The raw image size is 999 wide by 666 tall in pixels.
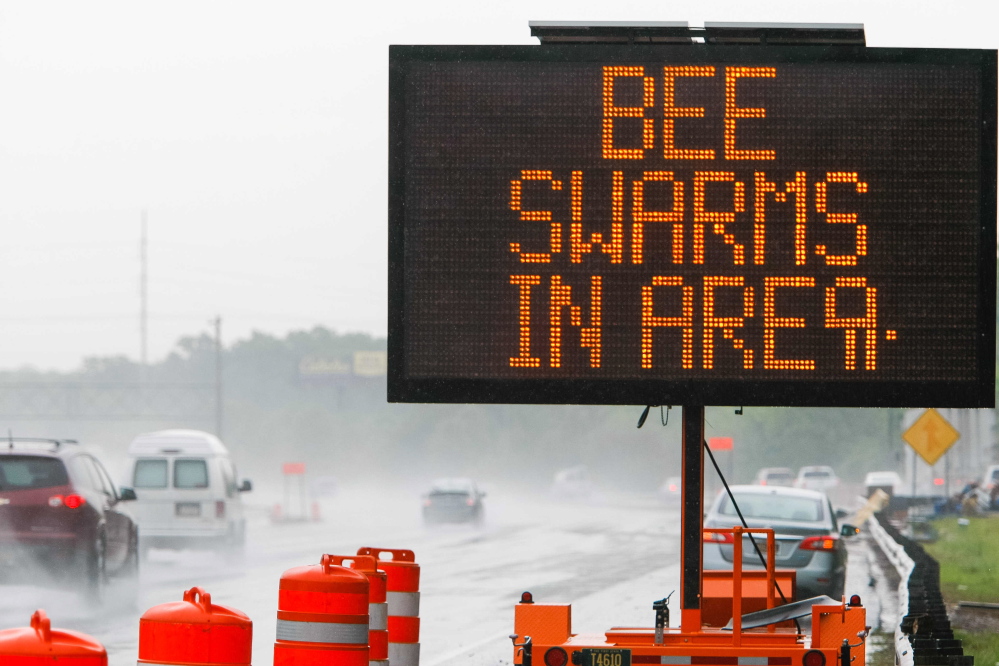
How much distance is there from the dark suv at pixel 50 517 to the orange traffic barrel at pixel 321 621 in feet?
32.6

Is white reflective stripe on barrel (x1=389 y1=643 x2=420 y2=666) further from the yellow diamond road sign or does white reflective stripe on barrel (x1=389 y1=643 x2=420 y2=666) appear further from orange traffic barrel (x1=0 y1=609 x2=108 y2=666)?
the yellow diamond road sign

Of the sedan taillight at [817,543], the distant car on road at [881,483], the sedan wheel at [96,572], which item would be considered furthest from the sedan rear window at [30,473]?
the distant car on road at [881,483]

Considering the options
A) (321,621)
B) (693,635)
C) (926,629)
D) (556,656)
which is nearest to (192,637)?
(321,621)

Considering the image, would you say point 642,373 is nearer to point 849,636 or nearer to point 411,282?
point 411,282

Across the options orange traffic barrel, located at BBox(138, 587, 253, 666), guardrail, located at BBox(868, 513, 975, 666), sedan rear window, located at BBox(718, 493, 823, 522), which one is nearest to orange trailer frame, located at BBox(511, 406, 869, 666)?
guardrail, located at BBox(868, 513, 975, 666)

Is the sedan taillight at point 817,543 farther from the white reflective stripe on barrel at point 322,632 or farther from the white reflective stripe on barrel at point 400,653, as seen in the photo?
the white reflective stripe on barrel at point 322,632

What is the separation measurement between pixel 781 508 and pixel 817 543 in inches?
49.1

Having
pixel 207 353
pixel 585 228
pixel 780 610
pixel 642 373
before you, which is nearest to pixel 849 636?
pixel 780 610

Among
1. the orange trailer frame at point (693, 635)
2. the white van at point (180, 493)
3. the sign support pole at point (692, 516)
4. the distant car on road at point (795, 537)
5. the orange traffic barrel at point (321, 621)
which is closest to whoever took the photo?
the orange trailer frame at point (693, 635)

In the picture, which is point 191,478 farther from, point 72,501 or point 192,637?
point 192,637

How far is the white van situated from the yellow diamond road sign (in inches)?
487

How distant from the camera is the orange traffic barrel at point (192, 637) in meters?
7.04

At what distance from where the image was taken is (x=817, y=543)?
18219 mm

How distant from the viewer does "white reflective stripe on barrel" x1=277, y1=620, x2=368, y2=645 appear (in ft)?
27.0
